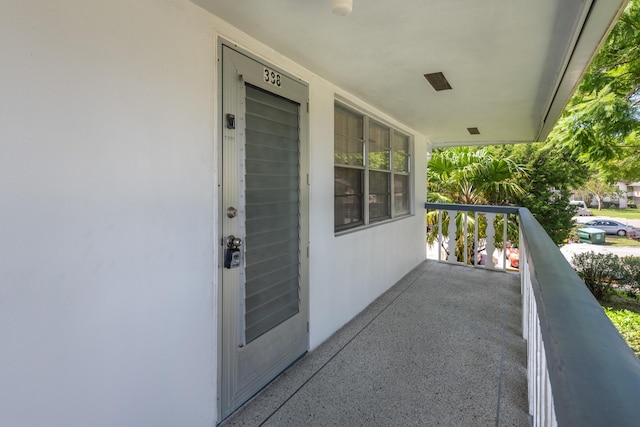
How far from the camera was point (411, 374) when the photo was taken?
238 cm

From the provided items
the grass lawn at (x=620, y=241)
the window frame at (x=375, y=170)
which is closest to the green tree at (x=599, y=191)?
the grass lawn at (x=620, y=241)

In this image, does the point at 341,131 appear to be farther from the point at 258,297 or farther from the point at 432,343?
the point at 432,343

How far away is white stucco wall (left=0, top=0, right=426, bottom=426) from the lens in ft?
3.65

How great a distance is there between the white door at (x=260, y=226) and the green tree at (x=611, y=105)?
5878 mm

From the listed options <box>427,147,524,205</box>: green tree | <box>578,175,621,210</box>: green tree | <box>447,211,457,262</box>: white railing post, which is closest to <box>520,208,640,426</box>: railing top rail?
<box>447,211,457,262</box>: white railing post

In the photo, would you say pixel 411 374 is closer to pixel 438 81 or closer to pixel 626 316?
pixel 438 81

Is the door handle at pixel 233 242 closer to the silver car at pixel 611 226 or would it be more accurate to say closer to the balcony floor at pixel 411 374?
the balcony floor at pixel 411 374

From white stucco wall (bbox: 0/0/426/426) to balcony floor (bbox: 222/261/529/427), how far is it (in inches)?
25.9

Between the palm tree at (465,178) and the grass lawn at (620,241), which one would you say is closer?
the palm tree at (465,178)

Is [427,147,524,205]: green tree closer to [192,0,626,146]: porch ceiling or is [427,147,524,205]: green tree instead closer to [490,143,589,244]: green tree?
[490,143,589,244]: green tree

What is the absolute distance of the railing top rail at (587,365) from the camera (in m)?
0.43

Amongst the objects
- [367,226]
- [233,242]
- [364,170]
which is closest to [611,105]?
[364,170]

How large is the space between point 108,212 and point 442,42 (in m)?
2.10

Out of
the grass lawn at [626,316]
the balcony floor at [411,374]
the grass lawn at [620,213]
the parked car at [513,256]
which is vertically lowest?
the grass lawn at [626,316]
